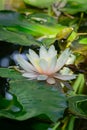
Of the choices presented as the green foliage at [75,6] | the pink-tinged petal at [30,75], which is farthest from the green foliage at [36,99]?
the green foliage at [75,6]

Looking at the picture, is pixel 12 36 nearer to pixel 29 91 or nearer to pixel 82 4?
pixel 29 91

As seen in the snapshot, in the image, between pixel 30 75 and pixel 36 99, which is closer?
pixel 36 99

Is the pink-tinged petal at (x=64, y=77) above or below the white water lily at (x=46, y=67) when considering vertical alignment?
below

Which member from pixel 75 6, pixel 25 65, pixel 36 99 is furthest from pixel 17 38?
pixel 75 6

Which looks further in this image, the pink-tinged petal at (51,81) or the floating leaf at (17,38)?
the floating leaf at (17,38)

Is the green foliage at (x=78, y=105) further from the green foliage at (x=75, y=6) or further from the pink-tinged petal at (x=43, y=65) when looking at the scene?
the green foliage at (x=75, y=6)

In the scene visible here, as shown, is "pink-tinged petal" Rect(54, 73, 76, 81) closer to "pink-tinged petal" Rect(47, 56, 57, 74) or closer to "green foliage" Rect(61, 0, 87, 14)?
"pink-tinged petal" Rect(47, 56, 57, 74)

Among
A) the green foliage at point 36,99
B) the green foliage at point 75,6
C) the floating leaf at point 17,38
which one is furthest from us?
the green foliage at point 75,6

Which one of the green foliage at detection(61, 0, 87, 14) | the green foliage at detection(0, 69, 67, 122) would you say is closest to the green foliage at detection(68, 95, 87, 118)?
the green foliage at detection(0, 69, 67, 122)

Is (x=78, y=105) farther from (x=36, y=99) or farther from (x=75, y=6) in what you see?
(x=75, y=6)

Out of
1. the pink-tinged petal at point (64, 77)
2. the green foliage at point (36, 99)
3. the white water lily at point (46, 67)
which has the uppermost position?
the white water lily at point (46, 67)

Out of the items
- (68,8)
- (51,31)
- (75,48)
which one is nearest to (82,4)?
(68,8)
